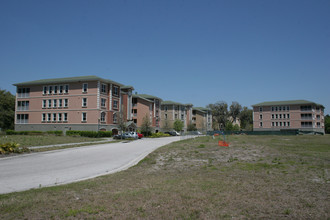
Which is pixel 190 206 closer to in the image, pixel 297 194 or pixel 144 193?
pixel 144 193

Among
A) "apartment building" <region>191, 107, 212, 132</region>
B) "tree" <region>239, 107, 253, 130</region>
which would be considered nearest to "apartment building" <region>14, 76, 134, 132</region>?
"apartment building" <region>191, 107, 212, 132</region>

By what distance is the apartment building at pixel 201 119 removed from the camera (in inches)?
4083

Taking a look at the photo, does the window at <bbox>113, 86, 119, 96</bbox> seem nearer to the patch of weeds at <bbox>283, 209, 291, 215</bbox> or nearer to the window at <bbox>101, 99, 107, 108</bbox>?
the window at <bbox>101, 99, 107, 108</bbox>

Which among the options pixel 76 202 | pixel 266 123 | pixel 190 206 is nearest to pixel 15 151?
pixel 76 202

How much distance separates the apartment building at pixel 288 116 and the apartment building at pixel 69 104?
56.1m

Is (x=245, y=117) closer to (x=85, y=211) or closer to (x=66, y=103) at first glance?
(x=66, y=103)

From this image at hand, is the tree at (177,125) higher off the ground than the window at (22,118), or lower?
lower

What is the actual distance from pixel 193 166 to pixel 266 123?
86.1 meters

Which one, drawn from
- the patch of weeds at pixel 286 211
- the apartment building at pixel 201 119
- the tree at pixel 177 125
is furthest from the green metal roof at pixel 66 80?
the apartment building at pixel 201 119

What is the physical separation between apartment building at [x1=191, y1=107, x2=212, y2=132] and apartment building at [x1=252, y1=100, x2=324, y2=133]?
2037 centimetres

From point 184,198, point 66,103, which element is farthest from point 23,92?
point 184,198

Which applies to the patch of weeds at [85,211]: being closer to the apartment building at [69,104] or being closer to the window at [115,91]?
the apartment building at [69,104]

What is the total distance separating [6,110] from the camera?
71.4 m

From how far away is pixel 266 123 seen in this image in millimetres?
90938
